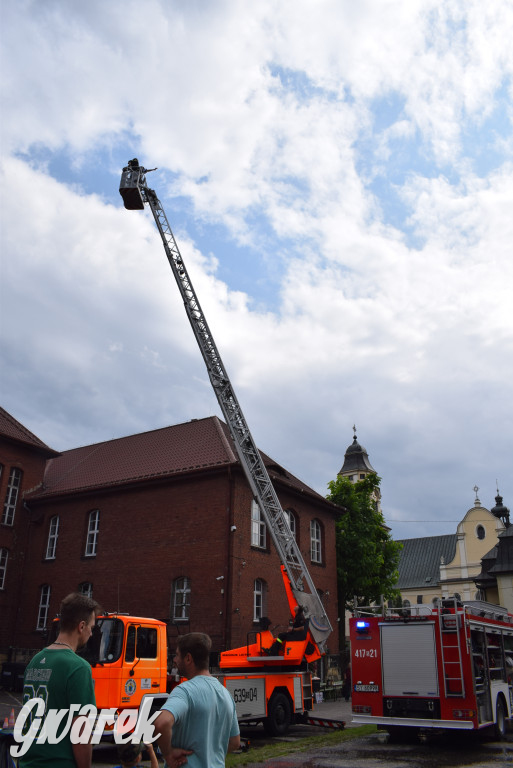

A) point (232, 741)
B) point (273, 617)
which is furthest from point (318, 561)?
point (232, 741)

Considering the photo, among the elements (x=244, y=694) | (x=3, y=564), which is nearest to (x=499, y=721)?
(x=244, y=694)

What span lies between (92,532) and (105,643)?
17547 mm

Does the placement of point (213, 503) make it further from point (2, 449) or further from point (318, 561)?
point (2, 449)

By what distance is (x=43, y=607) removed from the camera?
89.4ft

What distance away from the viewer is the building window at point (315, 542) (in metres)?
28.2

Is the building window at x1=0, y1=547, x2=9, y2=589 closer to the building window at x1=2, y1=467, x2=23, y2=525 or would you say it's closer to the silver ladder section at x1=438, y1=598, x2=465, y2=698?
the building window at x1=2, y1=467, x2=23, y2=525

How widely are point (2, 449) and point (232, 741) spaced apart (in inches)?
1074

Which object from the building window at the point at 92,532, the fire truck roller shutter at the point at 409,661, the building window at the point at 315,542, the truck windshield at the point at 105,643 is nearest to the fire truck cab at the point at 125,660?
the truck windshield at the point at 105,643

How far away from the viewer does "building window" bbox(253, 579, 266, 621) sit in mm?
23234

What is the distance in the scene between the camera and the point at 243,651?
46.9 feet

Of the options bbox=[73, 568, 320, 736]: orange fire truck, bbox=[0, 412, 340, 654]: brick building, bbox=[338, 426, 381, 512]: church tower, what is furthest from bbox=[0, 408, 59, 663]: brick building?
bbox=[338, 426, 381, 512]: church tower

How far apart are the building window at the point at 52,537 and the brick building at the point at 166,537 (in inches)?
1.8

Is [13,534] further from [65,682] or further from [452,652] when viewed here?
[65,682]

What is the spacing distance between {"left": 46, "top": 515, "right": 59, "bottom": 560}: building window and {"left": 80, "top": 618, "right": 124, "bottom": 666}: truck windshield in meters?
18.9
